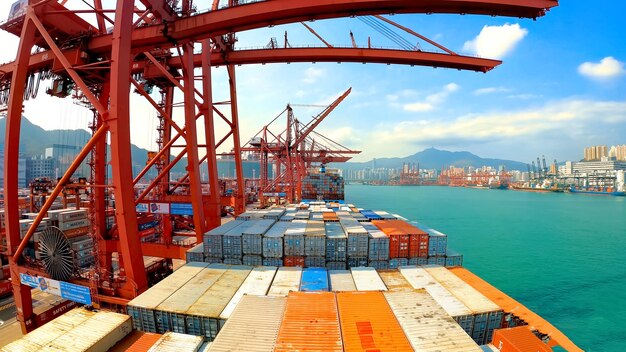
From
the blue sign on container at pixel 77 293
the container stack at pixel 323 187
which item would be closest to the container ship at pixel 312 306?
the blue sign on container at pixel 77 293

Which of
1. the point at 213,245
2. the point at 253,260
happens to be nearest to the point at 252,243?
the point at 253,260

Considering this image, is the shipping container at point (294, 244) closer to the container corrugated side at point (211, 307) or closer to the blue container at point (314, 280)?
the blue container at point (314, 280)

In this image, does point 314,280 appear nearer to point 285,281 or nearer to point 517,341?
point 285,281

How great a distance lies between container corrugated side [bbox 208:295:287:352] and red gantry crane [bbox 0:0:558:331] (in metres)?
5.32

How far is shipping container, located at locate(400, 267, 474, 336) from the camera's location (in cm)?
889

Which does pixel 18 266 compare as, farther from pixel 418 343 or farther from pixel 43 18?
pixel 418 343

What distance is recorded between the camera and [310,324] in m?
7.38

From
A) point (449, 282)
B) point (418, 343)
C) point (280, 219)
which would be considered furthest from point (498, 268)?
point (418, 343)

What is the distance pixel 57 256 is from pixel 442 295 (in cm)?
1713

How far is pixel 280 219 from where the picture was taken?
792 inches

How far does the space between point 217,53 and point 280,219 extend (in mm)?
12427

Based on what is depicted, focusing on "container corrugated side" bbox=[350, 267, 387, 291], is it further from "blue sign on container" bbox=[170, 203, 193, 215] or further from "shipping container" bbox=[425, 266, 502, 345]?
"blue sign on container" bbox=[170, 203, 193, 215]

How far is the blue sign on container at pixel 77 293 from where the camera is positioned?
1050cm

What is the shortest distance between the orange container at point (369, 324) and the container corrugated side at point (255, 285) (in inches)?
130
